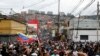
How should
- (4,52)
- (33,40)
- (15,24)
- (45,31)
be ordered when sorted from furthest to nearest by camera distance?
(45,31), (15,24), (33,40), (4,52)

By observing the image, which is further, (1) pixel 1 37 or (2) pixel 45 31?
(2) pixel 45 31

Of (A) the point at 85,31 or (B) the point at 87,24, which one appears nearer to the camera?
(A) the point at 85,31

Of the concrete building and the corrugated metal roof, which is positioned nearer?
the concrete building

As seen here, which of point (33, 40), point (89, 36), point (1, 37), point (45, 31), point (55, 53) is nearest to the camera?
point (55, 53)

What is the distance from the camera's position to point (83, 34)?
74.9 m

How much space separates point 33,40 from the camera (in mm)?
30984

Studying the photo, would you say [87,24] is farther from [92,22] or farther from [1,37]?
[1,37]

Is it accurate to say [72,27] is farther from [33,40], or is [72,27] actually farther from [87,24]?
[33,40]

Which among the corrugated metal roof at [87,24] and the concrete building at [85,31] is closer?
the concrete building at [85,31]

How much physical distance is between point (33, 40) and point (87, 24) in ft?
158

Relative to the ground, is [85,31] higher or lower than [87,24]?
lower

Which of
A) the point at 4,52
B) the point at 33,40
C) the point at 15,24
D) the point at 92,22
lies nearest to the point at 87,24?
the point at 92,22

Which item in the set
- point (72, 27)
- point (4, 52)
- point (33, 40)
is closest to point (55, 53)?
point (4, 52)

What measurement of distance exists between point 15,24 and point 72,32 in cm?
2156
